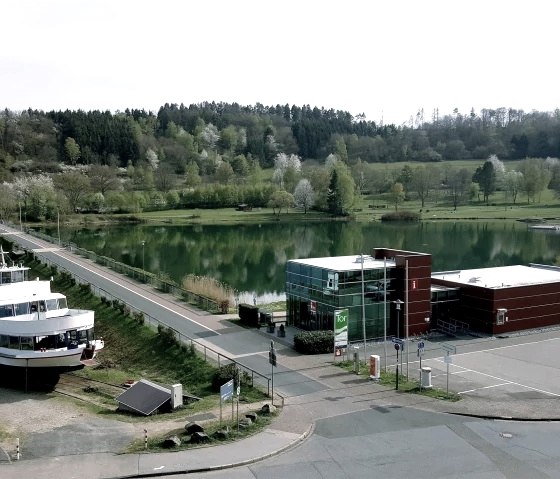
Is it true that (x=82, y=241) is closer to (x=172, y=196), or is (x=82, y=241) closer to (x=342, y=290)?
(x=172, y=196)

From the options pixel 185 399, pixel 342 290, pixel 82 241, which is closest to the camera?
pixel 185 399

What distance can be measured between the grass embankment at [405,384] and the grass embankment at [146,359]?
17.1 feet

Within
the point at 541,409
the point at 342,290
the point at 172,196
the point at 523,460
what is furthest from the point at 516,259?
the point at 172,196

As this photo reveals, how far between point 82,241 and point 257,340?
2807 inches

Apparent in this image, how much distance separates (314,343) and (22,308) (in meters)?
14.7

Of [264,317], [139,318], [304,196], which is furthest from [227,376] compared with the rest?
[304,196]

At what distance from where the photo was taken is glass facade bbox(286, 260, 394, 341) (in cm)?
3503

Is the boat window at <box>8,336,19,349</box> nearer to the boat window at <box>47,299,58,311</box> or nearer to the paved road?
the boat window at <box>47,299,58,311</box>

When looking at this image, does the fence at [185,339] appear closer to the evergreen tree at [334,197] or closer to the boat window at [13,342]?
the boat window at [13,342]

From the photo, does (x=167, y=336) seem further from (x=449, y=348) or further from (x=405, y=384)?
(x=449, y=348)

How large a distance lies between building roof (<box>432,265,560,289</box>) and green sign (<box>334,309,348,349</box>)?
11.5 meters

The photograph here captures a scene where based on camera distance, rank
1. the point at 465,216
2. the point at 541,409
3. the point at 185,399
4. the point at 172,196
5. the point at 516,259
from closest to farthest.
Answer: the point at 541,409 → the point at 185,399 → the point at 516,259 → the point at 465,216 → the point at 172,196

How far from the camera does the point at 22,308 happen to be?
33062mm

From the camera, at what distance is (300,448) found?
2006cm
